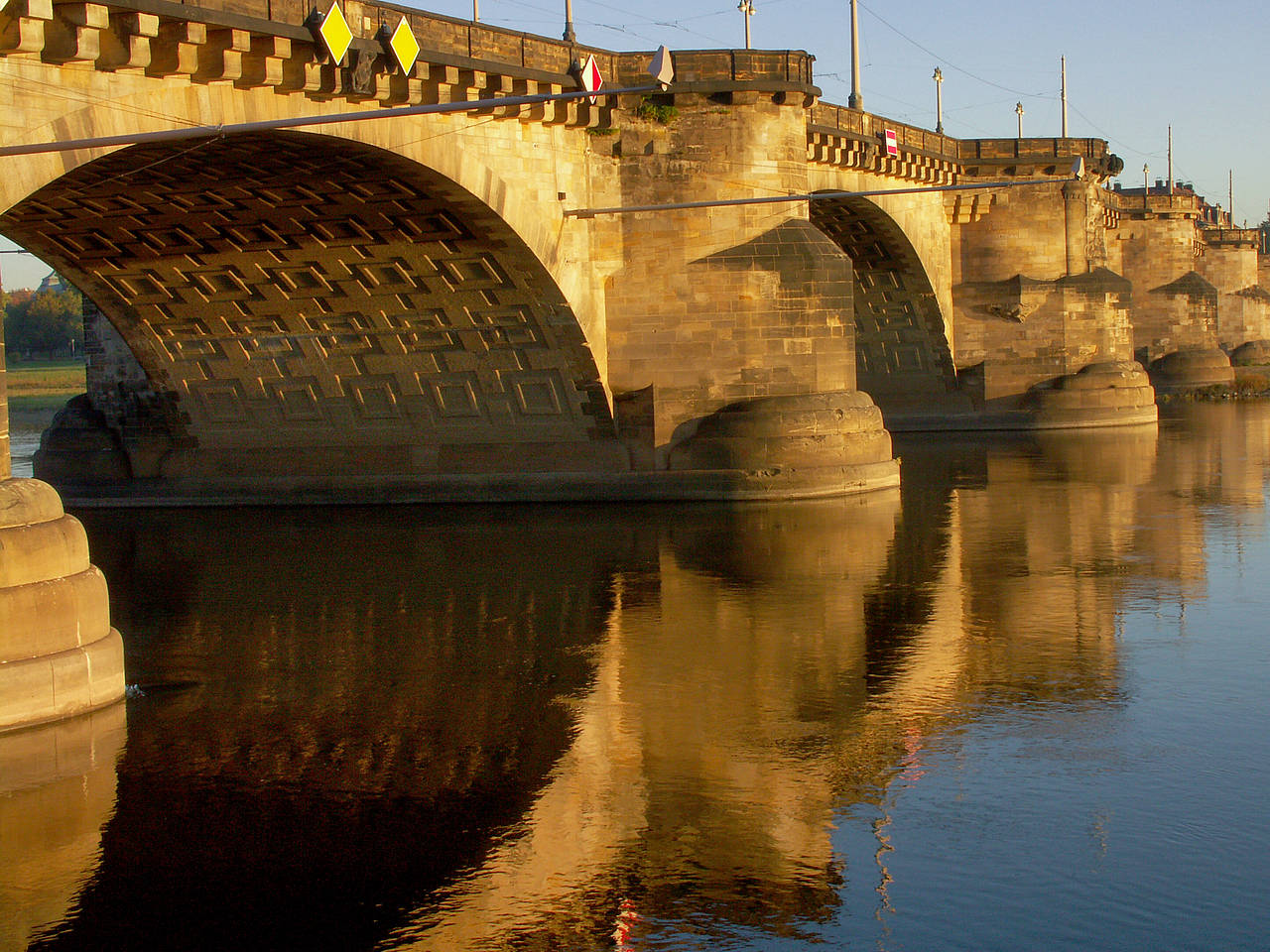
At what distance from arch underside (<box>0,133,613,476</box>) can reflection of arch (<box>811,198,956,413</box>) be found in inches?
419

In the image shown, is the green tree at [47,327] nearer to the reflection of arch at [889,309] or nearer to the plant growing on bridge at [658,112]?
the reflection of arch at [889,309]

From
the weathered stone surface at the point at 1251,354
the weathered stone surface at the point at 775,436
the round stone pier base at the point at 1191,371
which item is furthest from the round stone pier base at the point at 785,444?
the weathered stone surface at the point at 1251,354

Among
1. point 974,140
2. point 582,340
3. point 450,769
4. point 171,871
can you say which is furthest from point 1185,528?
point 974,140

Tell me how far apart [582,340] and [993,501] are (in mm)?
6355

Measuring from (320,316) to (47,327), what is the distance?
69425mm

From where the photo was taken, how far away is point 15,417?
55.4m

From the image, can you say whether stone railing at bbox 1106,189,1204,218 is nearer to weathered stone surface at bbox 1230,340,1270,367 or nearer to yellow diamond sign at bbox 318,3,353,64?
weathered stone surface at bbox 1230,340,1270,367

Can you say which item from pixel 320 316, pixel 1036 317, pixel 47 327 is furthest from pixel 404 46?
pixel 47 327

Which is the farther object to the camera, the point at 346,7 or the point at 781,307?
the point at 781,307

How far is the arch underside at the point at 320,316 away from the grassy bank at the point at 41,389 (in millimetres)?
28856

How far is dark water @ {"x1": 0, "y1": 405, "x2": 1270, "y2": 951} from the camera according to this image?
22.1 ft

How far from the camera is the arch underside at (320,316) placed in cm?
1945

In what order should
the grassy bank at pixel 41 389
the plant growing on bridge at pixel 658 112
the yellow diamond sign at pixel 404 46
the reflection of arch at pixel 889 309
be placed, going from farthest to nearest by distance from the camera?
the grassy bank at pixel 41 389
the reflection of arch at pixel 889 309
the plant growing on bridge at pixel 658 112
the yellow diamond sign at pixel 404 46

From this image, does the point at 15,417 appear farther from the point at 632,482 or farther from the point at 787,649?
the point at 787,649
